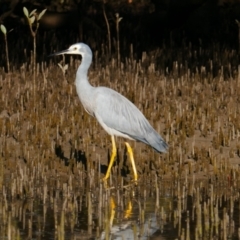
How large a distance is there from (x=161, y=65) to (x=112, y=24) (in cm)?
344

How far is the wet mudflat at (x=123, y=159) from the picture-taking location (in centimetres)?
802

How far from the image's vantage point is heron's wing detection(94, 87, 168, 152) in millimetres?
10125

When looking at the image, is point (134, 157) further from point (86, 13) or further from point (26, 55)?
point (86, 13)

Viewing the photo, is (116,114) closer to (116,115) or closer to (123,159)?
(116,115)

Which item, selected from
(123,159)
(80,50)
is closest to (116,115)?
(123,159)

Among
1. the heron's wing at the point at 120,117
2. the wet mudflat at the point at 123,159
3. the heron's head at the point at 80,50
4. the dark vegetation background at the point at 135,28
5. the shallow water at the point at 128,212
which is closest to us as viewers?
the shallow water at the point at 128,212

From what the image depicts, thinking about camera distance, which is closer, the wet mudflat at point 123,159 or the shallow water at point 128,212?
the shallow water at point 128,212

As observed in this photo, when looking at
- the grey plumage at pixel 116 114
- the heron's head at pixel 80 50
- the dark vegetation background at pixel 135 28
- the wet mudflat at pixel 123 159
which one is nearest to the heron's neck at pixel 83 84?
the grey plumage at pixel 116 114

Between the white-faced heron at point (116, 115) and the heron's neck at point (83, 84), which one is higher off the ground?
the heron's neck at point (83, 84)

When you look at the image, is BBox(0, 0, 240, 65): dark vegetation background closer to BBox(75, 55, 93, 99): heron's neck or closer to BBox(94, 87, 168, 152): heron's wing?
BBox(75, 55, 93, 99): heron's neck

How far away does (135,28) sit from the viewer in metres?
18.6

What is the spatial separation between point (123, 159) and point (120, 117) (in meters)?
0.67

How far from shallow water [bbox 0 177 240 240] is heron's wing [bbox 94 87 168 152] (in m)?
0.49

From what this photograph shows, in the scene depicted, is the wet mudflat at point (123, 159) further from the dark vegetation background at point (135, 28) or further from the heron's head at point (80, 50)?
the dark vegetation background at point (135, 28)
